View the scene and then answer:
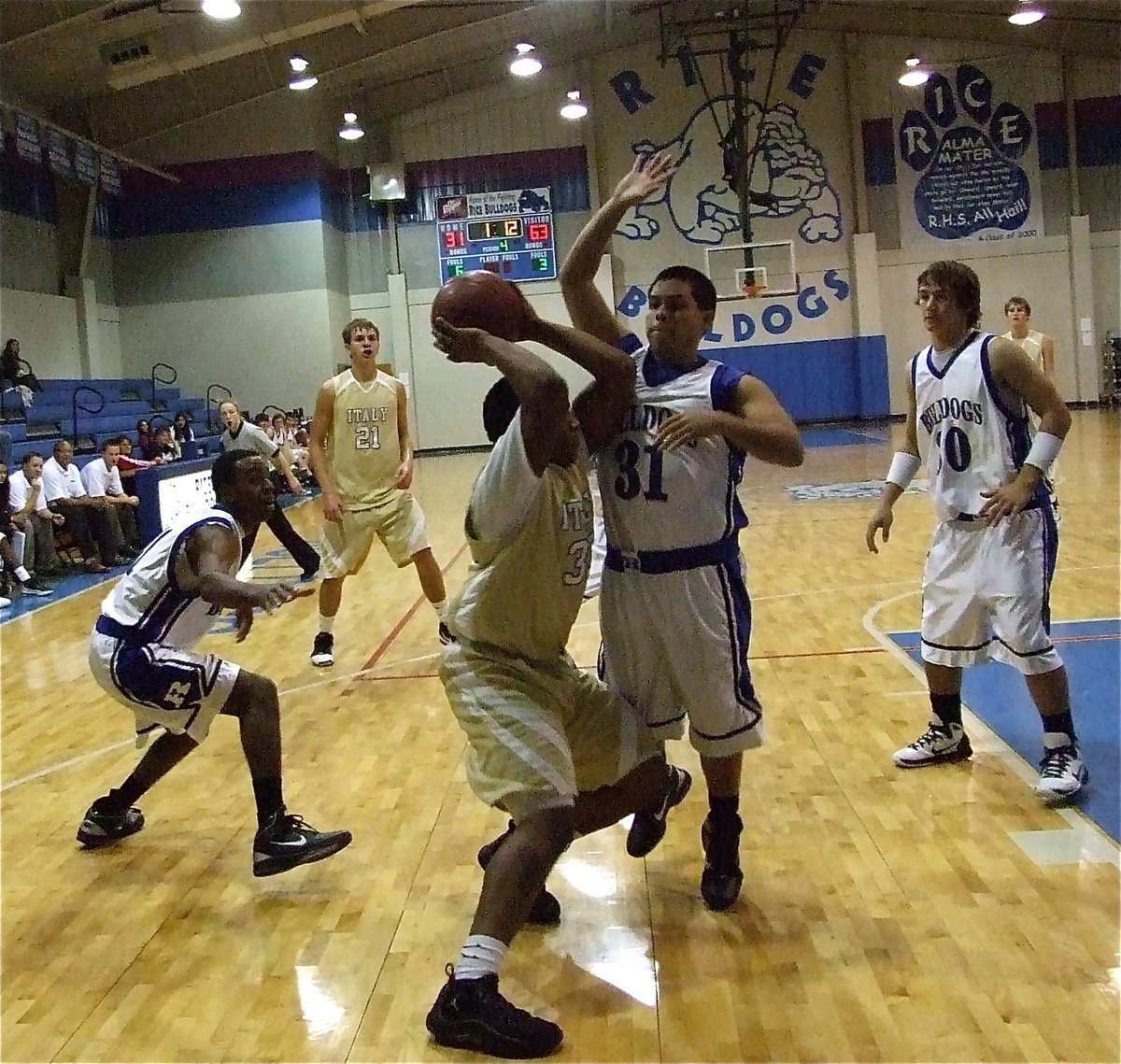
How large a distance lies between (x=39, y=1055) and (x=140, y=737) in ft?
4.36

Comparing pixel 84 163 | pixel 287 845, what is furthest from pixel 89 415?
pixel 287 845

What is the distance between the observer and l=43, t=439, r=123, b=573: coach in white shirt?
10.6 meters

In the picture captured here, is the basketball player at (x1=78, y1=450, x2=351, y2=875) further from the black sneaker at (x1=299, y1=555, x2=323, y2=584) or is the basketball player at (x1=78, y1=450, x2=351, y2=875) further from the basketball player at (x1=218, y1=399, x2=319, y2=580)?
the black sneaker at (x1=299, y1=555, x2=323, y2=584)

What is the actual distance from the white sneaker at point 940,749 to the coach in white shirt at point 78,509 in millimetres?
8525

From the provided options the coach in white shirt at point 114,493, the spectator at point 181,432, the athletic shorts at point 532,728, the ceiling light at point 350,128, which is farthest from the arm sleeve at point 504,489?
the ceiling light at point 350,128

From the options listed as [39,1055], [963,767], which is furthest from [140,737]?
[963,767]

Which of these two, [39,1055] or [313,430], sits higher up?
[313,430]

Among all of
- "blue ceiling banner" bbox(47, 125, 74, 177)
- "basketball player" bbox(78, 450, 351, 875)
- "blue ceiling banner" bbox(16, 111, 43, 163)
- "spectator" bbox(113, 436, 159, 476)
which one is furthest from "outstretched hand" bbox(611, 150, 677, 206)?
"blue ceiling banner" bbox(47, 125, 74, 177)

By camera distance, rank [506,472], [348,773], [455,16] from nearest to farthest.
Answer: [506,472], [348,773], [455,16]

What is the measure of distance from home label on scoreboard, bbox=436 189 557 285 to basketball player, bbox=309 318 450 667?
678 inches

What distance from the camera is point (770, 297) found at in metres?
23.0

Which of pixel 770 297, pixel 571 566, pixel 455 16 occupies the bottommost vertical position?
pixel 571 566

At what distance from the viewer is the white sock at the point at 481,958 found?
2.38 metres

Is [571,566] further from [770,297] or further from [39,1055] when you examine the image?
[770,297]
